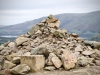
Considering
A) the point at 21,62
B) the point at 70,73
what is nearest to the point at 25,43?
the point at 21,62

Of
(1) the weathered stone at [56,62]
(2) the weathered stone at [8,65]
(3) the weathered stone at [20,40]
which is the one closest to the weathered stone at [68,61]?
(1) the weathered stone at [56,62]

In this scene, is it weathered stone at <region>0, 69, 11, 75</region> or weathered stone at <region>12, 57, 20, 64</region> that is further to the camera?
weathered stone at <region>12, 57, 20, 64</region>

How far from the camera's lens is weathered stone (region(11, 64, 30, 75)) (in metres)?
10.9

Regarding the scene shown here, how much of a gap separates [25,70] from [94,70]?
4.57m

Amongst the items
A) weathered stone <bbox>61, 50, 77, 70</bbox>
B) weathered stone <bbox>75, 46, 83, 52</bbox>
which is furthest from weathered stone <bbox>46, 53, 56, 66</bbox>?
weathered stone <bbox>75, 46, 83, 52</bbox>

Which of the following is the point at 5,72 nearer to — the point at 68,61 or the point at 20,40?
the point at 68,61

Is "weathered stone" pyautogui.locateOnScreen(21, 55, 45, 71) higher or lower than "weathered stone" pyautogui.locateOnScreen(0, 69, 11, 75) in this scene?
higher

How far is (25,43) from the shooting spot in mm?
15344

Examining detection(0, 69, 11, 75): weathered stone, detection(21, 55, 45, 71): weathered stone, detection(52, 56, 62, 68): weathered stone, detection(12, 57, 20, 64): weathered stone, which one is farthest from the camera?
detection(12, 57, 20, 64): weathered stone

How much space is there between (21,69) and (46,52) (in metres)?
2.58

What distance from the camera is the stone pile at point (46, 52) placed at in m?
11.7

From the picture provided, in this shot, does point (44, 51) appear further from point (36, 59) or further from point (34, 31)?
point (34, 31)

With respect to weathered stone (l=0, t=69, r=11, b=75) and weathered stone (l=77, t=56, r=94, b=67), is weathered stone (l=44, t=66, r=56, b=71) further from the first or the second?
weathered stone (l=0, t=69, r=11, b=75)

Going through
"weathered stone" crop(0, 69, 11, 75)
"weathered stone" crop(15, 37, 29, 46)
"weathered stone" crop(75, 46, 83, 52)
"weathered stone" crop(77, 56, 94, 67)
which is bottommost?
"weathered stone" crop(77, 56, 94, 67)
